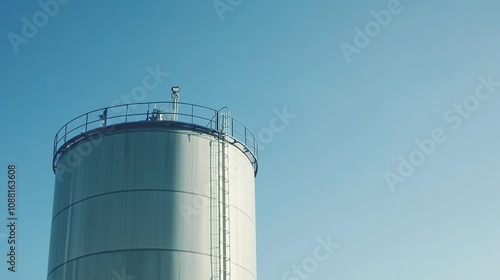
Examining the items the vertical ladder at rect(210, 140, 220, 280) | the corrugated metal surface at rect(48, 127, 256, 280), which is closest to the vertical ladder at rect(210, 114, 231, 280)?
the vertical ladder at rect(210, 140, 220, 280)

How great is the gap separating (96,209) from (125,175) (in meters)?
1.48

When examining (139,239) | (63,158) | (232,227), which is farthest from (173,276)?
(63,158)

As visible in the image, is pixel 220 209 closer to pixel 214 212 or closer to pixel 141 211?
pixel 214 212

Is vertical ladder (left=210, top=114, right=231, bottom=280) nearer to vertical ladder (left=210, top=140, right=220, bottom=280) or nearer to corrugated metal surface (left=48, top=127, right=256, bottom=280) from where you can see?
vertical ladder (left=210, top=140, right=220, bottom=280)

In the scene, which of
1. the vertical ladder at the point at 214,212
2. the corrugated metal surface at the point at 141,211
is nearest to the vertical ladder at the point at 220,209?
the vertical ladder at the point at 214,212

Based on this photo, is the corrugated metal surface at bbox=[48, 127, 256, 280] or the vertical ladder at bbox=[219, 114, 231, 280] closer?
the corrugated metal surface at bbox=[48, 127, 256, 280]

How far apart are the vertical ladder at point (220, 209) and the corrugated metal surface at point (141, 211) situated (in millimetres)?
221

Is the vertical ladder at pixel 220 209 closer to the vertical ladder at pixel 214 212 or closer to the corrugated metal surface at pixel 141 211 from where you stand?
the vertical ladder at pixel 214 212

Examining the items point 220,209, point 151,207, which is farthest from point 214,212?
point 151,207

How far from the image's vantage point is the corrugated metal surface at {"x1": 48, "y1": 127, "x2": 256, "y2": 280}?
20.5 meters

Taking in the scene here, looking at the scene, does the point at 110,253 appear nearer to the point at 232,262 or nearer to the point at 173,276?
the point at 173,276

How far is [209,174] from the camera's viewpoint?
73.6ft

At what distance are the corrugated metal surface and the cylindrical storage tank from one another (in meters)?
0.03

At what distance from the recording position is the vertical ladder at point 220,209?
21.3 m
